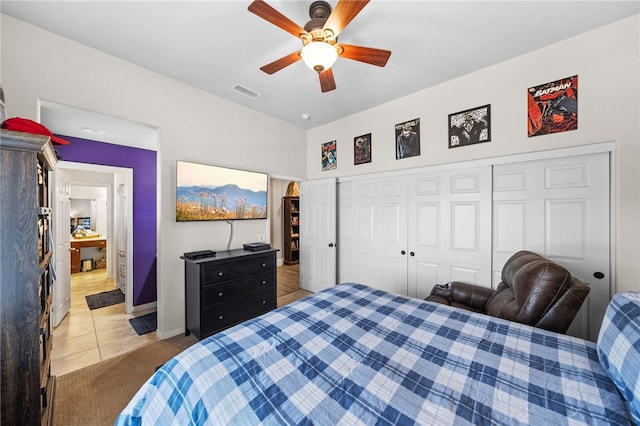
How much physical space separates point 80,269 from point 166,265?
4.52 m

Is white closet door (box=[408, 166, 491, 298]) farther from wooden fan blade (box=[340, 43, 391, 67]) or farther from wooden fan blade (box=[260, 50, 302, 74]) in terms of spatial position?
wooden fan blade (box=[260, 50, 302, 74])

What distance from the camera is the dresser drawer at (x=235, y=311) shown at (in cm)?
255

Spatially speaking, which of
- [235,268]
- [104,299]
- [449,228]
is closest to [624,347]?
[449,228]

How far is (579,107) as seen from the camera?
211 centimetres

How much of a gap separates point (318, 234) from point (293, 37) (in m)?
2.77

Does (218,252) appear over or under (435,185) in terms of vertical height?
under

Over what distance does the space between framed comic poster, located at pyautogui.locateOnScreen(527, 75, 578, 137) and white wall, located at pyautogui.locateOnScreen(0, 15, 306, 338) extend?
313 cm

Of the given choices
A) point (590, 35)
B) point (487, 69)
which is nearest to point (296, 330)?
point (487, 69)

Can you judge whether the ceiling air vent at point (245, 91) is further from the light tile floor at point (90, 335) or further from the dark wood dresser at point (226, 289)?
the light tile floor at point (90, 335)

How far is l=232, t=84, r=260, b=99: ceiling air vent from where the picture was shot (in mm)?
2886

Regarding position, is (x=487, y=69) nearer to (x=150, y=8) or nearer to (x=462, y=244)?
(x=462, y=244)

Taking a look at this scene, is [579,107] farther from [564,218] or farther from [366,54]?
[366,54]

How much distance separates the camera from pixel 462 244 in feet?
8.94

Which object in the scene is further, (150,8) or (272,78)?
(272,78)
